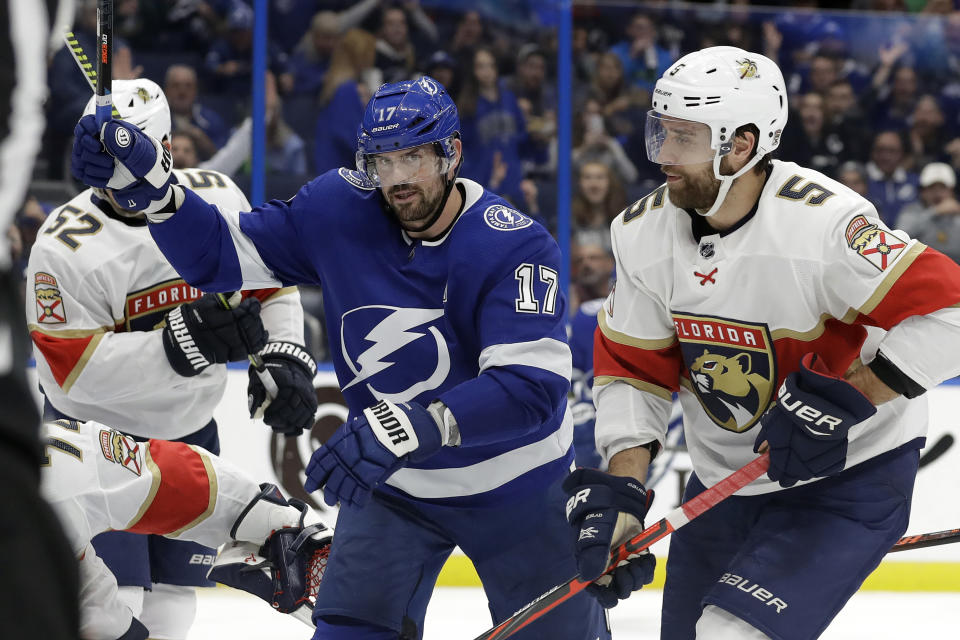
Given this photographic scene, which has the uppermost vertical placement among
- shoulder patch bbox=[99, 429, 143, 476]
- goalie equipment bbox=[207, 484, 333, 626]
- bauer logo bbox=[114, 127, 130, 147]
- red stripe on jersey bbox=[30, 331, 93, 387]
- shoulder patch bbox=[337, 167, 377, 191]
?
bauer logo bbox=[114, 127, 130, 147]

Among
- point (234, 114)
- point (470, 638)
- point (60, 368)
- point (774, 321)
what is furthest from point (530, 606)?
point (234, 114)

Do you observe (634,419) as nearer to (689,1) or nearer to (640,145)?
(640,145)

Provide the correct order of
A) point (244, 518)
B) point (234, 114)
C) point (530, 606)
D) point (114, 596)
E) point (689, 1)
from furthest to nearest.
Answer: point (689, 1), point (234, 114), point (244, 518), point (114, 596), point (530, 606)

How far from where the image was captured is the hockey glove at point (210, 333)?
111 inches

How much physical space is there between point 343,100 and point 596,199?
1.11m

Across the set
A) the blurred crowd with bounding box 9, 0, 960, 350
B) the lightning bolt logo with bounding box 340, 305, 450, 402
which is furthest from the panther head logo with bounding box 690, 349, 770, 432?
the blurred crowd with bounding box 9, 0, 960, 350

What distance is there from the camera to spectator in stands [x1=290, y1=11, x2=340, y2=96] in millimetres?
5137

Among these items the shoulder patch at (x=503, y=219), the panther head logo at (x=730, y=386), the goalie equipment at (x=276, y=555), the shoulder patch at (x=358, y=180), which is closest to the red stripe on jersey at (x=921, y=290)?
the panther head logo at (x=730, y=386)

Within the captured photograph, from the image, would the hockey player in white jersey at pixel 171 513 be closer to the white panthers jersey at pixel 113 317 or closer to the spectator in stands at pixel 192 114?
the white panthers jersey at pixel 113 317

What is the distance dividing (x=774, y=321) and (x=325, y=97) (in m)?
3.35

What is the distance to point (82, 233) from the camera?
9.56 feet

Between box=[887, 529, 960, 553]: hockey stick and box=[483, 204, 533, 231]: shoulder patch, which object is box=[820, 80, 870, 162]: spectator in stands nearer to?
box=[887, 529, 960, 553]: hockey stick

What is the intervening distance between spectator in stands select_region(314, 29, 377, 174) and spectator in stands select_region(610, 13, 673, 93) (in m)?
1.13

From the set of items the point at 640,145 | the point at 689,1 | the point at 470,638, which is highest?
the point at 689,1
